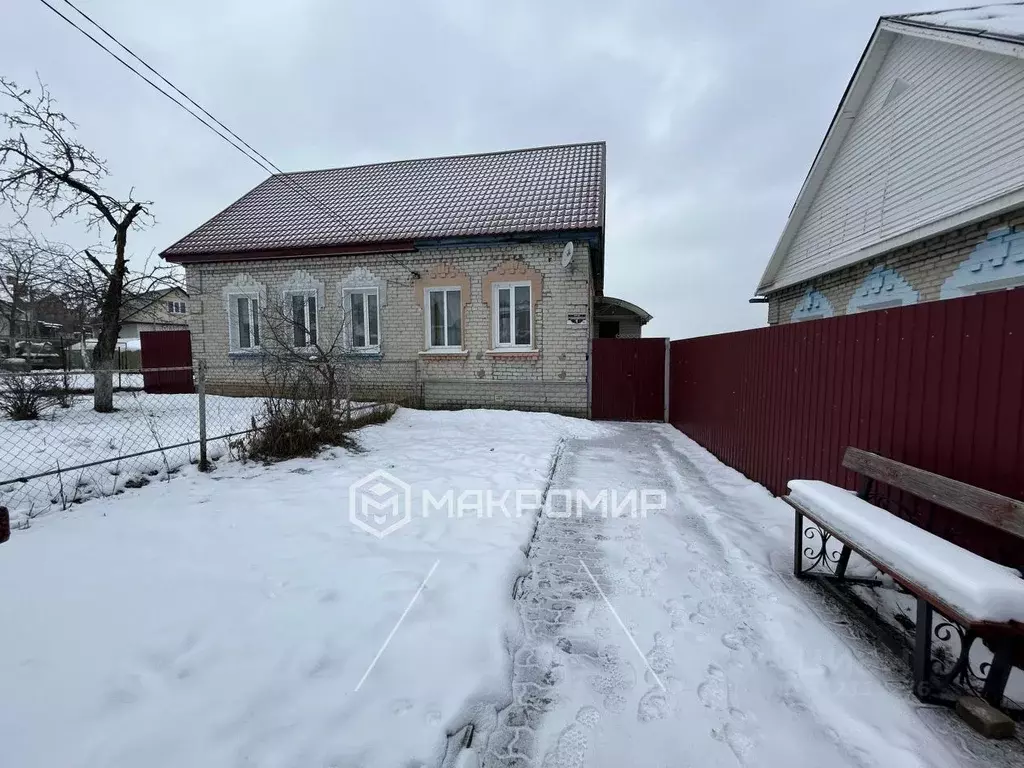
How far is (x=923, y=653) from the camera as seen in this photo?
2.00m

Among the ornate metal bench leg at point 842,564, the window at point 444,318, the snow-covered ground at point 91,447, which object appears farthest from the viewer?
the window at point 444,318

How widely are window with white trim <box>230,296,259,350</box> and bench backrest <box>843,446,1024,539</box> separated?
502 inches

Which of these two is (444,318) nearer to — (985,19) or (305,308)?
(305,308)

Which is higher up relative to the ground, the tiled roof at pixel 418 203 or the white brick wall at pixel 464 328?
the tiled roof at pixel 418 203

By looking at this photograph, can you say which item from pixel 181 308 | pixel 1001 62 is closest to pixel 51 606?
pixel 1001 62

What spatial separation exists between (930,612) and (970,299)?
1.84 metres

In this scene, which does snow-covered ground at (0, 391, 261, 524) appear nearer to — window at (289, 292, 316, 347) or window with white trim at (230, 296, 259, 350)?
window at (289, 292, 316, 347)

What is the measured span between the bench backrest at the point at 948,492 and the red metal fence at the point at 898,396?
230 mm

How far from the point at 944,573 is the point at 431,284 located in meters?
10.0

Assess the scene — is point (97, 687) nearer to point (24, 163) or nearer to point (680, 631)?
point (680, 631)

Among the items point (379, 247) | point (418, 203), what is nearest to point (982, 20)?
point (418, 203)

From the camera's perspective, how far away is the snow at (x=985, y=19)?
543 centimetres

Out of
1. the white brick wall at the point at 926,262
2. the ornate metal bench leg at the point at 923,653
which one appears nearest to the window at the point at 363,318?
the white brick wall at the point at 926,262

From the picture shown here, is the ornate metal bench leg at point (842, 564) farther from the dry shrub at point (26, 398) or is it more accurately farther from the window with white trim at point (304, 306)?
the window with white trim at point (304, 306)
